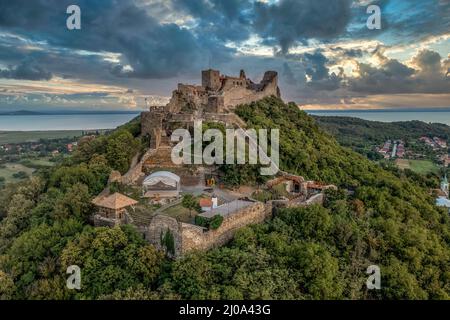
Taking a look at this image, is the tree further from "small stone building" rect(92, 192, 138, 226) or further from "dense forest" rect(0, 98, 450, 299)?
"small stone building" rect(92, 192, 138, 226)

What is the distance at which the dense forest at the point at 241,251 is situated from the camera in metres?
14.7

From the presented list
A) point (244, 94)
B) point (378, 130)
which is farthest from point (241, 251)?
point (378, 130)

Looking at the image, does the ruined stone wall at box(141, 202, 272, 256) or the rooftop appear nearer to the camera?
the ruined stone wall at box(141, 202, 272, 256)

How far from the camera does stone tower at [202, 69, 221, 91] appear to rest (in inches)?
1426

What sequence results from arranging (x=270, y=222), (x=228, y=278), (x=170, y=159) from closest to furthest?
1. (x=228, y=278)
2. (x=270, y=222)
3. (x=170, y=159)

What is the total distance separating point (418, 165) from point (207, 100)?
5298 cm

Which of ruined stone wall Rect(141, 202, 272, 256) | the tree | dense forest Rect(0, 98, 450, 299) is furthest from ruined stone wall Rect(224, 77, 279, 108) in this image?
ruined stone wall Rect(141, 202, 272, 256)

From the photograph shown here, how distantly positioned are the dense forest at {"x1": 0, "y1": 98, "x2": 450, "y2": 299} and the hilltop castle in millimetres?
2061

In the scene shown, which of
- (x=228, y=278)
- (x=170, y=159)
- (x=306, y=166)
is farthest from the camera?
(x=306, y=166)
